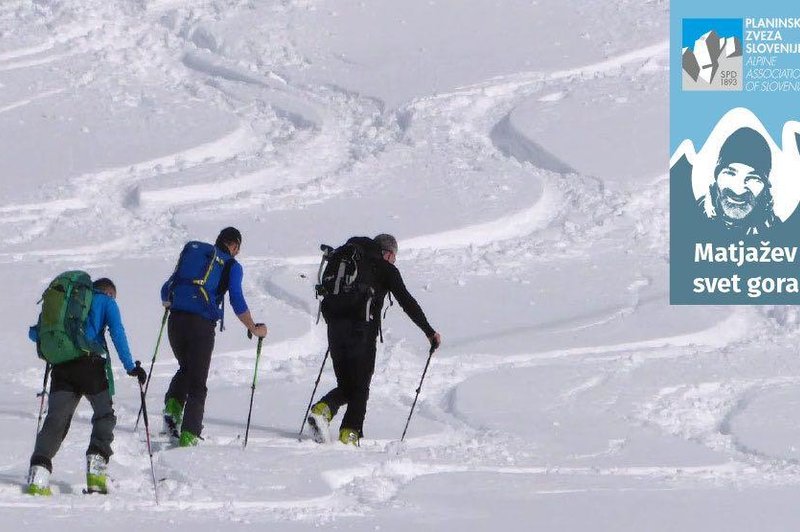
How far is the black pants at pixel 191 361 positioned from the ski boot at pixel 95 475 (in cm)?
136

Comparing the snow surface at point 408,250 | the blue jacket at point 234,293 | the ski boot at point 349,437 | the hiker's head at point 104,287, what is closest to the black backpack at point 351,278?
the blue jacket at point 234,293

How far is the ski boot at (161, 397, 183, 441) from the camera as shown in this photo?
30.1 ft

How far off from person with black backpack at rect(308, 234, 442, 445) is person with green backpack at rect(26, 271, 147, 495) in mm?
1843

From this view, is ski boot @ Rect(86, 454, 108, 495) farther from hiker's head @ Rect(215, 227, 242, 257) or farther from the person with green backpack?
hiker's head @ Rect(215, 227, 242, 257)

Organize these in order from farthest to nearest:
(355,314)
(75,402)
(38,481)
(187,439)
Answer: (355,314)
(187,439)
(75,402)
(38,481)

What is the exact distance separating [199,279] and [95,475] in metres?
1.79

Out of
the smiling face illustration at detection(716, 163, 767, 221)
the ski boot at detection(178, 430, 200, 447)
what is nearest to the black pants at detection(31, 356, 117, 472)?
the ski boot at detection(178, 430, 200, 447)

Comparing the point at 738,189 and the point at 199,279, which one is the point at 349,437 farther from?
the point at 738,189

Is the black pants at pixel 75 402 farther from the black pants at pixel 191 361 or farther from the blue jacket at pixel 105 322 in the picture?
the black pants at pixel 191 361

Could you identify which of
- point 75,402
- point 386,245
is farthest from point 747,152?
point 75,402

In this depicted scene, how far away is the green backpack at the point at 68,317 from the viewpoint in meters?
7.59

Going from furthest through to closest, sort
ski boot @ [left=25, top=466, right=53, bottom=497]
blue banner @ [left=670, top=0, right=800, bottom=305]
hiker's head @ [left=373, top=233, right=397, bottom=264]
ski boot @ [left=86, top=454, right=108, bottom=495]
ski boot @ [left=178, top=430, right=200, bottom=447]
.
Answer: blue banner @ [left=670, top=0, right=800, bottom=305] < hiker's head @ [left=373, top=233, right=397, bottom=264] < ski boot @ [left=178, top=430, right=200, bottom=447] < ski boot @ [left=86, top=454, right=108, bottom=495] < ski boot @ [left=25, top=466, right=53, bottom=497]

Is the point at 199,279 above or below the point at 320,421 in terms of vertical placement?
above

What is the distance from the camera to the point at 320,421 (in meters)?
9.27
